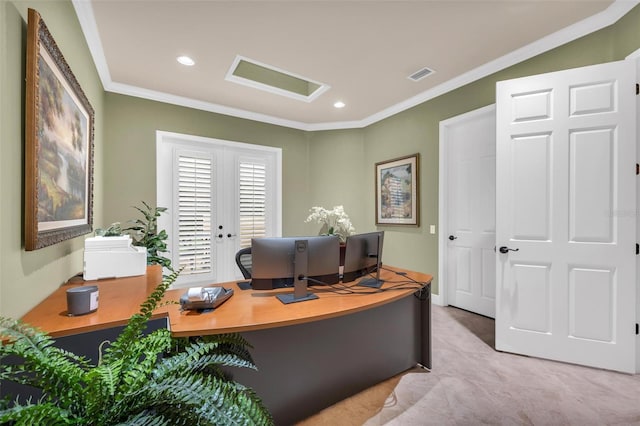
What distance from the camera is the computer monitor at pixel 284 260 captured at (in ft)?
5.69

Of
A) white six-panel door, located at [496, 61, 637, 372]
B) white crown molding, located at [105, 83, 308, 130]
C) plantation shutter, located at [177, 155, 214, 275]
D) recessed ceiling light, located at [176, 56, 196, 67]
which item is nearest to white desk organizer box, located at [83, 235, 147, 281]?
plantation shutter, located at [177, 155, 214, 275]

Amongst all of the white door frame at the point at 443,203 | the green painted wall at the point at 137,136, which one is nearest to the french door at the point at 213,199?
the green painted wall at the point at 137,136

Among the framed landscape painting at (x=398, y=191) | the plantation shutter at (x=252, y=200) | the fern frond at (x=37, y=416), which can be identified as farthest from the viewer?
the plantation shutter at (x=252, y=200)

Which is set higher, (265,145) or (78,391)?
(265,145)

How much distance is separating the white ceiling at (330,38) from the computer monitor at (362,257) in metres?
1.75

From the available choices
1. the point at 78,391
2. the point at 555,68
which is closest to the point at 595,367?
the point at 555,68

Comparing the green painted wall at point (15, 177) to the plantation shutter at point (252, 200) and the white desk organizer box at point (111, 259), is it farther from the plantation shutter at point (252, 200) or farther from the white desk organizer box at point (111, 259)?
the plantation shutter at point (252, 200)

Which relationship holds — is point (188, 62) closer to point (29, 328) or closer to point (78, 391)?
point (29, 328)

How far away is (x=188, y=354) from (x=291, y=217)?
367 centimetres

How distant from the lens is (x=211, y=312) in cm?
152

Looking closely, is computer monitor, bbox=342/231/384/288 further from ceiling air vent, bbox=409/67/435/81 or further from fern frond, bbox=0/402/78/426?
ceiling air vent, bbox=409/67/435/81

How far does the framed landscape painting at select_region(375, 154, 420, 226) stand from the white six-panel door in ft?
4.54

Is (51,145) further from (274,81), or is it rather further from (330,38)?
(274,81)

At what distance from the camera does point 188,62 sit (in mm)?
2873
